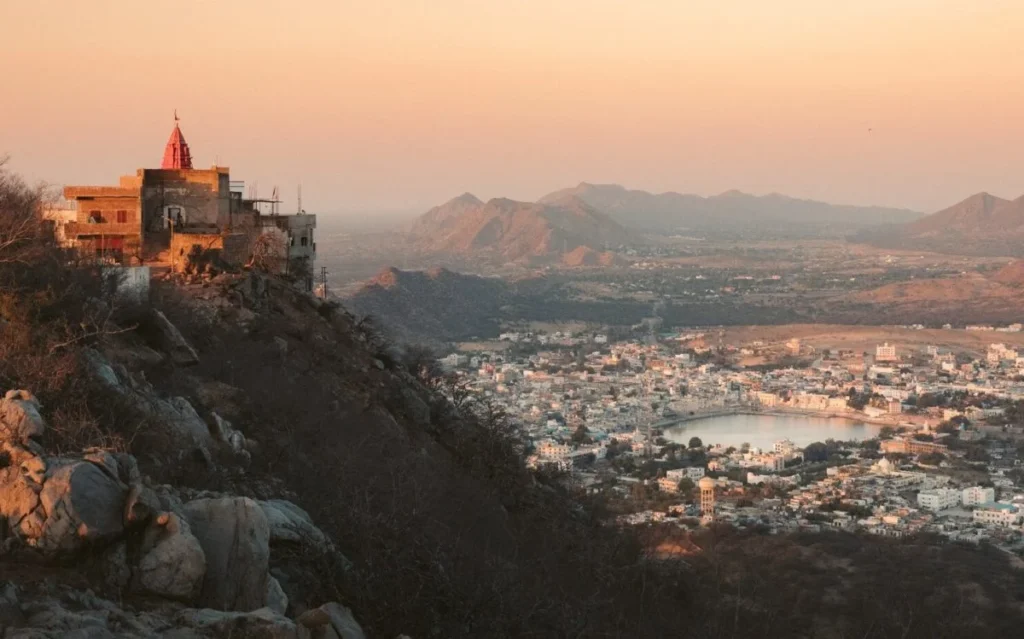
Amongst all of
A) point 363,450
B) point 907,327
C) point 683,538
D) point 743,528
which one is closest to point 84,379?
point 363,450

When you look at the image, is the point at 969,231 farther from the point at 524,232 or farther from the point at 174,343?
the point at 174,343

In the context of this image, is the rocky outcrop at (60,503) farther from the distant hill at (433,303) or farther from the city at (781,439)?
the distant hill at (433,303)

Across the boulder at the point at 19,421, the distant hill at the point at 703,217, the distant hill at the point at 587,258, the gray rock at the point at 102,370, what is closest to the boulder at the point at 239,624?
the boulder at the point at 19,421

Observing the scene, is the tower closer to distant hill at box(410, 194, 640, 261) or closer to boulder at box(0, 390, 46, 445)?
boulder at box(0, 390, 46, 445)

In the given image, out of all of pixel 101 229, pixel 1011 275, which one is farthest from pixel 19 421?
pixel 1011 275

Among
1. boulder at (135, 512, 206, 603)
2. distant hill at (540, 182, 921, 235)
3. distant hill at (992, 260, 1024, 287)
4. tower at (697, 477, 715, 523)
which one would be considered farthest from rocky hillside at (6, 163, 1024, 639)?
distant hill at (540, 182, 921, 235)
